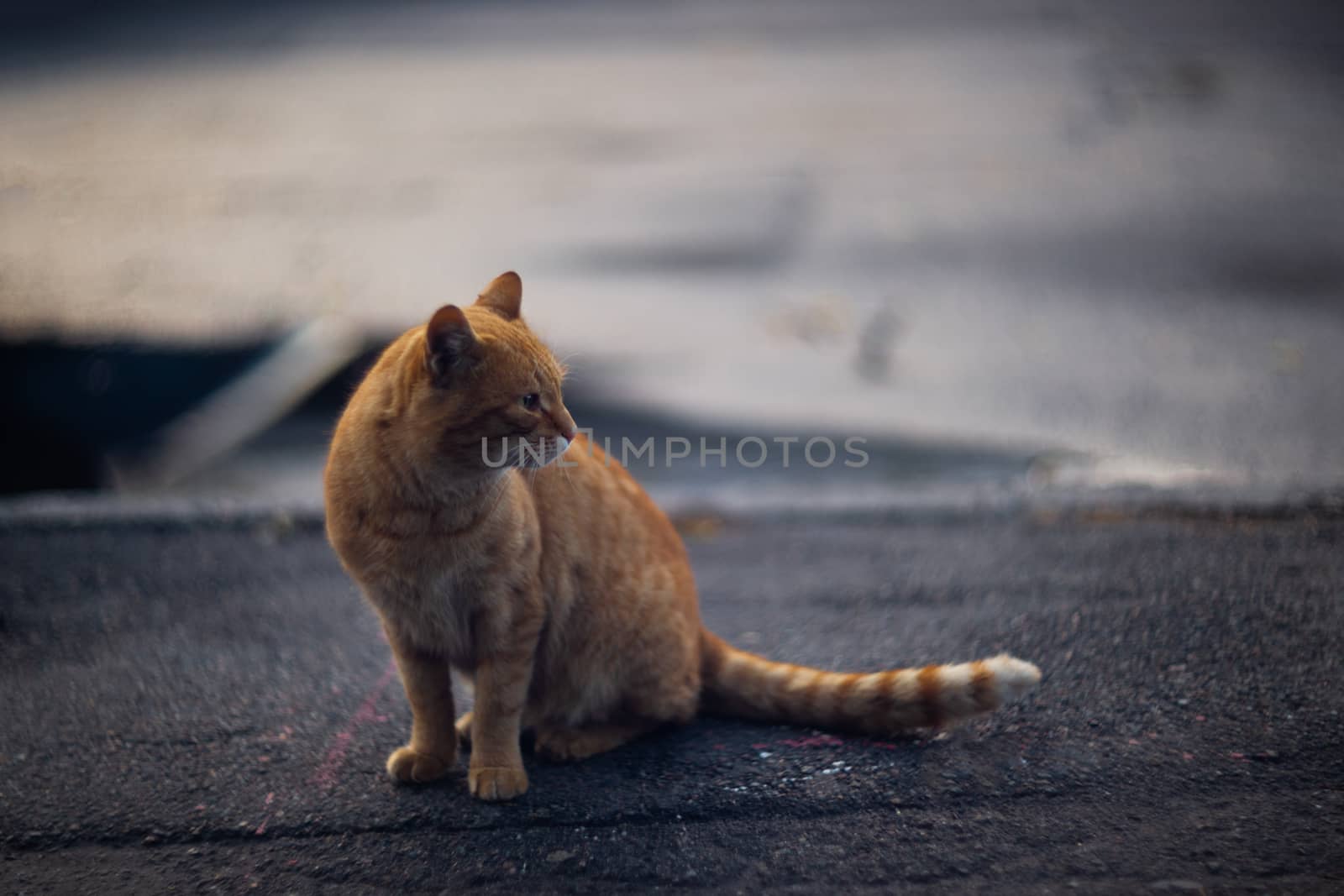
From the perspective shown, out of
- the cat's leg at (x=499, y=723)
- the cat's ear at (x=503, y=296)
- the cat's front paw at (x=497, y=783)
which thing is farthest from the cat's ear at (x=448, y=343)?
the cat's front paw at (x=497, y=783)

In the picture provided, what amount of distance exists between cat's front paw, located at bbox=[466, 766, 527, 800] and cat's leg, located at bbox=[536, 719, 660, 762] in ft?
0.55

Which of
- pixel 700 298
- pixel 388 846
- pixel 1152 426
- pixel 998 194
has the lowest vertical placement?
pixel 388 846

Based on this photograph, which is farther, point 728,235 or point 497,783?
point 728,235

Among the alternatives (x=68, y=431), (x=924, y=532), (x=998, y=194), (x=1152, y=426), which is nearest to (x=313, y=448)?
(x=68, y=431)

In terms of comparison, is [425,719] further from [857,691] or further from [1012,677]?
[1012,677]

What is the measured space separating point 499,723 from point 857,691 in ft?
2.50

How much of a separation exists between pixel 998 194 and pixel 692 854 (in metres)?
5.22

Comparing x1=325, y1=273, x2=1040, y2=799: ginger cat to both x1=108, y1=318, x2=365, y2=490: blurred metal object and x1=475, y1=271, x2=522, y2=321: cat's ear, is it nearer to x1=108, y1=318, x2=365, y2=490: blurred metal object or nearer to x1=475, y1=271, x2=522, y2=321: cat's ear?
x1=475, y1=271, x2=522, y2=321: cat's ear

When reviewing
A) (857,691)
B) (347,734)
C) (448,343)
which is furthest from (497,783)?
(448,343)

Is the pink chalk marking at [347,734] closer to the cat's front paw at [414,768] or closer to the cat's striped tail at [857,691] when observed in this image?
the cat's front paw at [414,768]

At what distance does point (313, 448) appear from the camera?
4.57m

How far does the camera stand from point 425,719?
2.33 meters

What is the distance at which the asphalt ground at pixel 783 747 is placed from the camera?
Answer: 6.55 feet

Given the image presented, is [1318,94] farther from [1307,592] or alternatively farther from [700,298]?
[1307,592]
